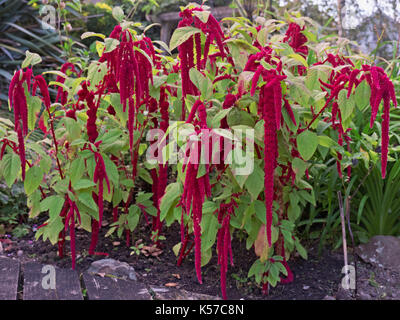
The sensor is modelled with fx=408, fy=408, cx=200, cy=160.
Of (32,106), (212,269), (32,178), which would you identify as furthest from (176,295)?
(32,106)

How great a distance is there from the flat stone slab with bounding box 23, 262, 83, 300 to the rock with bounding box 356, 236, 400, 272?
1.23 metres

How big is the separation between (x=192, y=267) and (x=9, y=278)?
702 mm

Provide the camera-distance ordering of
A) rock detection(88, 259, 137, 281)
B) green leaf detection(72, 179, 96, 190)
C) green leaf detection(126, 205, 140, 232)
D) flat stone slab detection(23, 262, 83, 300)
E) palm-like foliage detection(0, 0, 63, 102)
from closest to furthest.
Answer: flat stone slab detection(23, 262, 83, 300) < green leaf detection(72, 179, 96, 190) < rock detection(88, 259, 137, 281) < green leaf detection(126, 205, 140, 232) < palm-like foliage detection(0, 0, 63, 102)

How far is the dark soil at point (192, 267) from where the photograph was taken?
1575 mm

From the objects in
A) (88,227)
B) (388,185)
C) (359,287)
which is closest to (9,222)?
(88,227)

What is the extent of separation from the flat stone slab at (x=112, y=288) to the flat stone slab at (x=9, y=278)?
0.75ft

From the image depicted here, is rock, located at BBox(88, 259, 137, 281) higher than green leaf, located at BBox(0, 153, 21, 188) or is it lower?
lower

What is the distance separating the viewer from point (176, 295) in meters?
1.42

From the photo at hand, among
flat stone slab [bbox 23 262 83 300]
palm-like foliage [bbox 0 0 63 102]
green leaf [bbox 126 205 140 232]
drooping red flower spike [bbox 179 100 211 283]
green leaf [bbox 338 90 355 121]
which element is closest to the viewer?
drooping red flower spike [bbox 179 100 211 283]

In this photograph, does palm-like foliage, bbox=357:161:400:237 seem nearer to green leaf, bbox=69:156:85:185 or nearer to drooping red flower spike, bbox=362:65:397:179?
drooping red flower spike, bbox=362:65:397:179

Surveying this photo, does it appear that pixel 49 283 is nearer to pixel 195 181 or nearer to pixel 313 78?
pixel 195 181

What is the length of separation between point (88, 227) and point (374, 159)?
3.63ft

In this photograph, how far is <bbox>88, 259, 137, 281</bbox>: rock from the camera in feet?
5.12

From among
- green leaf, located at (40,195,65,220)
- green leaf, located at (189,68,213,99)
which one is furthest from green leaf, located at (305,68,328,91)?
green leaf, located at (40,195,65,220)
